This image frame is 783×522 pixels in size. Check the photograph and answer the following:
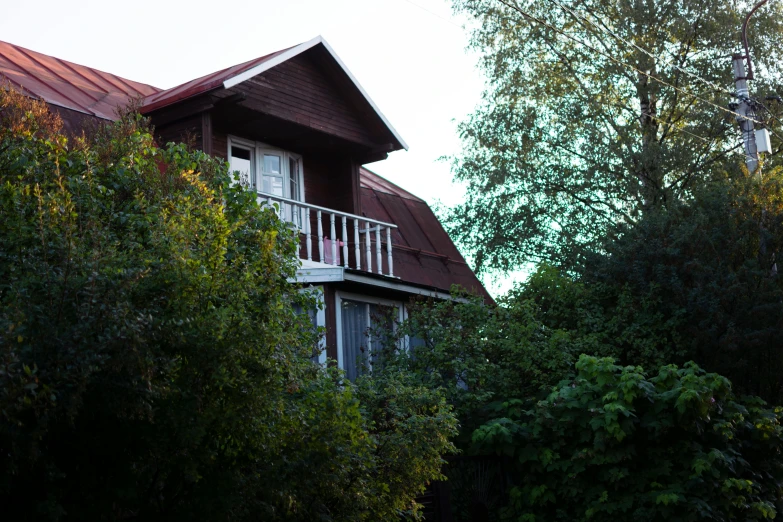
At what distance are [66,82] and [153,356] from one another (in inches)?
432

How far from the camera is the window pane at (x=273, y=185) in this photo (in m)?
15.8

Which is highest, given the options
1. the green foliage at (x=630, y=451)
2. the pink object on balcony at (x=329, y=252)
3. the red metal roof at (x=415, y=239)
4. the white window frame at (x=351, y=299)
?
the red metal roof at (x=415, y=239)

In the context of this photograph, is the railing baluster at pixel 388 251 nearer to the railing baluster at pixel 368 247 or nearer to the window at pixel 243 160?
the railing baluster at pixel 368 247

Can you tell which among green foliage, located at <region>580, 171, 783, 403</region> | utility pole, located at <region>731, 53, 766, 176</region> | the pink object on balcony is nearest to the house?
the pink object on balcony

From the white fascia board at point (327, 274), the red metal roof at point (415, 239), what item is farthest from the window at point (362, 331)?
the red metal roof at point (415, 239)

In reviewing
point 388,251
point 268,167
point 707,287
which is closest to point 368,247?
point 388,251

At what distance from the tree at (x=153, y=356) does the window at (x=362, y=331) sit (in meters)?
5.81

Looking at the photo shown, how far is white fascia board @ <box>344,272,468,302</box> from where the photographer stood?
14579mm

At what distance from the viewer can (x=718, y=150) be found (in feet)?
76.7

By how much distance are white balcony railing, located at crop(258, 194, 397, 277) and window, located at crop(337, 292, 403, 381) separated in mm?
578

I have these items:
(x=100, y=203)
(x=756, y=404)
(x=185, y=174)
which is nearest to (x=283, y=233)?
(x=185, y=174)

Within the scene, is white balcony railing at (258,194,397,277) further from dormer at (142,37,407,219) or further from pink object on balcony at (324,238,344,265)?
dormer at (142,37,407,219)

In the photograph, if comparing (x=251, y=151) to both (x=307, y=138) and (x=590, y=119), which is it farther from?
(x=590, y=119)

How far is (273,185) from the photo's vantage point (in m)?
15.9
